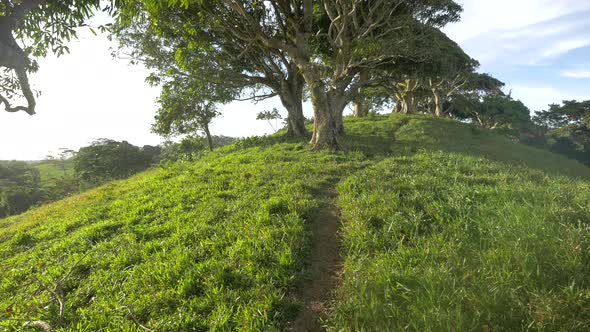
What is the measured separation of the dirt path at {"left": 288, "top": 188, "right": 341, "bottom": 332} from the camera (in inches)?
120

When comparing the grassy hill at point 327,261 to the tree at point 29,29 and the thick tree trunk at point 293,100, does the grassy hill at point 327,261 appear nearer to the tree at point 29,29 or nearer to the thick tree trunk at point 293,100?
the tree at point 29,29

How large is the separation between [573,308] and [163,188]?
9770 millimetres

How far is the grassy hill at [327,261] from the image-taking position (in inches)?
107

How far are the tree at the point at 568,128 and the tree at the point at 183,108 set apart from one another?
53158 millimetres

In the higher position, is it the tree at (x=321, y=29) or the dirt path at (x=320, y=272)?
the tree at (x=321, y=29)

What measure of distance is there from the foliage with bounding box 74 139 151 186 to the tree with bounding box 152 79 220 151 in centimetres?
1780

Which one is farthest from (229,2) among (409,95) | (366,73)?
(409,95)

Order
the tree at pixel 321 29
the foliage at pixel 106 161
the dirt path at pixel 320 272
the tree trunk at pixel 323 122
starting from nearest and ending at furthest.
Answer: the dirt path at pixel 320 272
the tree at pixel 321 29
the tree trunk at pixel 323 122
the foliage at pixel 106 161

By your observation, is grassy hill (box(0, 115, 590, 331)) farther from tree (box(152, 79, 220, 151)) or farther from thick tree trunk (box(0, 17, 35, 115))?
tree (box(152, 79, 220, 151))

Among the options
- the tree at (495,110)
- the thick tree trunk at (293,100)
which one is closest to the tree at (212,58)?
the thick tree trunk at (293,100)

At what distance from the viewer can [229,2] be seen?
9609mm

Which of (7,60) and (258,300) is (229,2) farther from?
(258,300)

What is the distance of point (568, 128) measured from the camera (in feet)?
143

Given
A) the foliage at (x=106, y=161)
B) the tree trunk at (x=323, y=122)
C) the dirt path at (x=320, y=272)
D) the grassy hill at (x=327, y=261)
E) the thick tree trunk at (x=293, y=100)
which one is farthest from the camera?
the foliage at (x=106, y=161)
